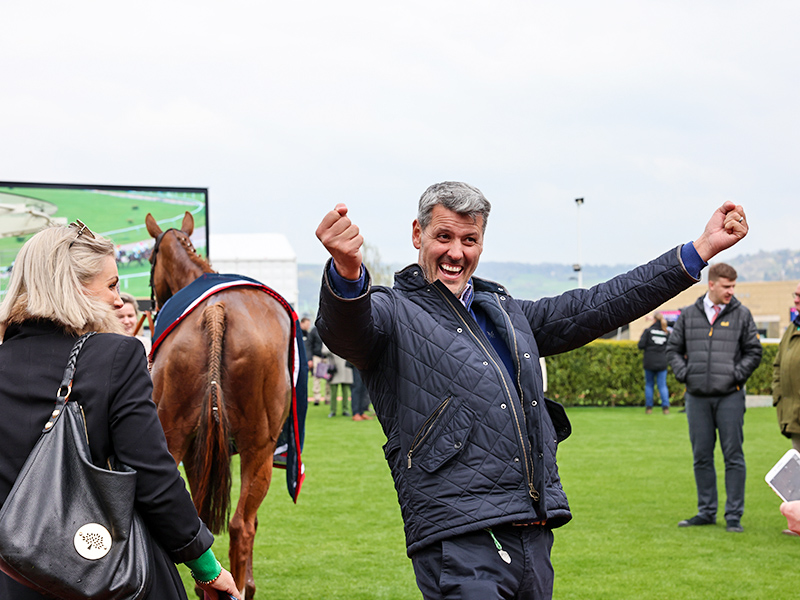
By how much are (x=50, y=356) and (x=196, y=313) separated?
300 cm

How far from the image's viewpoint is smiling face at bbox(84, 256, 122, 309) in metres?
2.39

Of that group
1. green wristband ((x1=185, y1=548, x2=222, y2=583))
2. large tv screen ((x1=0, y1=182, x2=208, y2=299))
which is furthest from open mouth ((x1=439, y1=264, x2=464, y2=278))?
large tv screen ((x1=0, y1=182, x2=208, y2=299))

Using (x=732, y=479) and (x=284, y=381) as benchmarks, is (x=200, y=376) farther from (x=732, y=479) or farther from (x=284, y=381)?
(x=732, y=479)

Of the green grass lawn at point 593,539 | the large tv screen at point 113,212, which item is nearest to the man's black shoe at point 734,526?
the green grass lawn at point 593,539

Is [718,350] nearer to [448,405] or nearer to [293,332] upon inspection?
[293,332]

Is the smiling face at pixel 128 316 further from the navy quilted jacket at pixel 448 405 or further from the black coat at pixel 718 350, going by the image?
the black coat at pixel 718 350

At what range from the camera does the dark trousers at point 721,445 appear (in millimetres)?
7324

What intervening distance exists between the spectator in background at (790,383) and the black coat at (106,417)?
5927 mm

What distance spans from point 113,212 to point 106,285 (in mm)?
12947

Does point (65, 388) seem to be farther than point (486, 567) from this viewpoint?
No

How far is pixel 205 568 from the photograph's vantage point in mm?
2439

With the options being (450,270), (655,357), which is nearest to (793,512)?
(450,270)

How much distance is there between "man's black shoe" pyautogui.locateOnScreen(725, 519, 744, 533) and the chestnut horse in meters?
4.17

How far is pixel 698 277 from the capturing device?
2.91m
